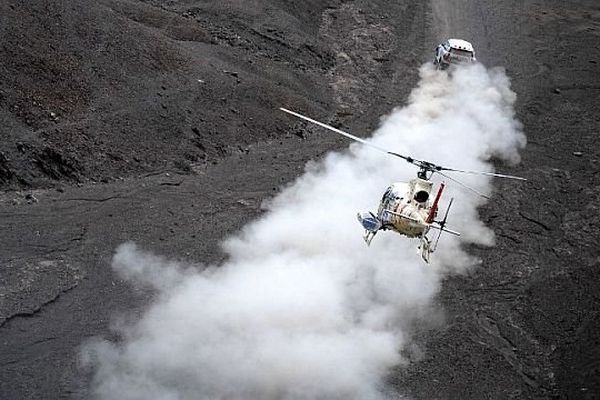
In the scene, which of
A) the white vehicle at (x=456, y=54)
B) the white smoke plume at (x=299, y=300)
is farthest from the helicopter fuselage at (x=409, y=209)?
the white vehicle at (x=456, y=54)

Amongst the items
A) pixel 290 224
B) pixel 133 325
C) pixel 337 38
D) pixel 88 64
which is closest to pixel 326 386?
pixel 133 325

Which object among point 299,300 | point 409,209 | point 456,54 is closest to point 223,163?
point 299,300

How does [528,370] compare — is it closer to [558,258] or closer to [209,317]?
[558,258]

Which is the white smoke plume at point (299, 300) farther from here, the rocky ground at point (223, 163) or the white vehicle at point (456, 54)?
the white vehicle at point (456, 54)

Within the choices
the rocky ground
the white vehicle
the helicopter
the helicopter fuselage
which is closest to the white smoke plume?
the rocky ground

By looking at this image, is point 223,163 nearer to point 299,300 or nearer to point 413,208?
point 299,300

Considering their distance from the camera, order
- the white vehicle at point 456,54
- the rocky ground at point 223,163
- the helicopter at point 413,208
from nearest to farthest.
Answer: the helicopter at point 413,208
the rocky ground at point 223,163
the white vehicle at point 456,54
